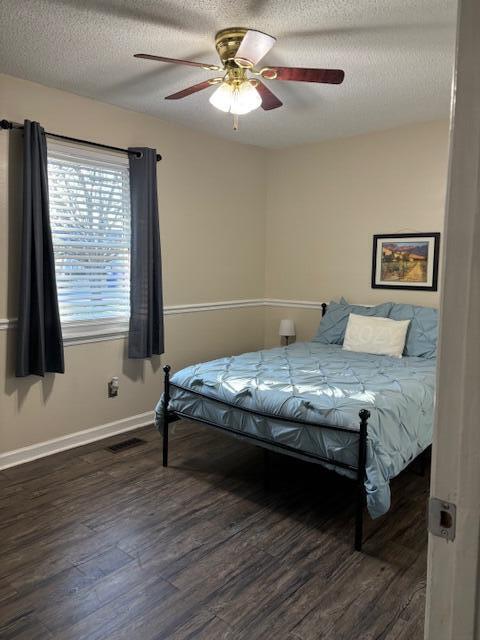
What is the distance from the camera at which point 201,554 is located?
7.92ft

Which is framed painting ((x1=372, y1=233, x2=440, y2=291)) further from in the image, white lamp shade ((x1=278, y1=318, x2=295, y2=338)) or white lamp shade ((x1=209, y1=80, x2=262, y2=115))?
white lamp shade ((x1=209, y1=80, x2=262, y2=115))

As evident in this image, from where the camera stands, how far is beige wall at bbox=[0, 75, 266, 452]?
3334 millimetres

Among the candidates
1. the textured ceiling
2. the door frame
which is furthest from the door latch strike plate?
the textured ceiling

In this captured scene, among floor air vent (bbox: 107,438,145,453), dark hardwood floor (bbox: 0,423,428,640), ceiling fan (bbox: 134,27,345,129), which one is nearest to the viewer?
dark hardwood floor (bbox: 0,423,428,640)

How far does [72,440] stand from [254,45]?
305 centimetres

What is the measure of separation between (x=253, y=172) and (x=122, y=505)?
12.1ft

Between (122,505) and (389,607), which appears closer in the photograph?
(389,607)

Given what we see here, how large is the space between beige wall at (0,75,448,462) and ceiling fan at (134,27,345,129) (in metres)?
1.30

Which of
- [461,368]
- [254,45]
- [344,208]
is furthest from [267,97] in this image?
[461,368]

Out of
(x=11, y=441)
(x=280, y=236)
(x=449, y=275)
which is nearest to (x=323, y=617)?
(x=449, y=275)

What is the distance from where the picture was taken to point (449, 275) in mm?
732

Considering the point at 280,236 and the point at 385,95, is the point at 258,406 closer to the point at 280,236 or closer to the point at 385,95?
the point at 385,95

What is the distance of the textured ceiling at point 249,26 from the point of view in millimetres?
2344

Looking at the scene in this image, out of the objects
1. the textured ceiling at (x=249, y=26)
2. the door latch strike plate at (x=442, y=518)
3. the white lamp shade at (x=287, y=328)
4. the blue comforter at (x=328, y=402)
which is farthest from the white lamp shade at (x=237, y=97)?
the white lamp shade at (x=287, y=328)
